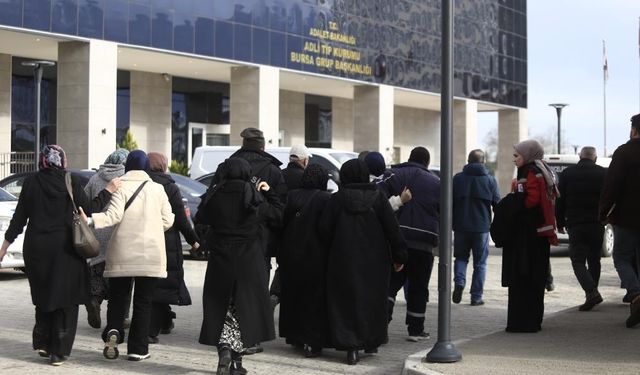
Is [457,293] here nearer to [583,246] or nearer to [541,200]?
[583,246]

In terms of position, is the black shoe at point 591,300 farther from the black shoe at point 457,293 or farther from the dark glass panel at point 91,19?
the dark glass panel at point 91,19

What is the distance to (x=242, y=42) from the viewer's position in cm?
4022

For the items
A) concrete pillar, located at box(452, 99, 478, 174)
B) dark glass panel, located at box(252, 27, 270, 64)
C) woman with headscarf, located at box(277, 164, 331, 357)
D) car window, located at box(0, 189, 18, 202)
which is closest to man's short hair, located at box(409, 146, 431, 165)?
woman with headscarf, located at box(277, 164, 331, 357)

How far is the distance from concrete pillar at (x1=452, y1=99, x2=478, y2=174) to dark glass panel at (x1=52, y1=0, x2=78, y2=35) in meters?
25.0

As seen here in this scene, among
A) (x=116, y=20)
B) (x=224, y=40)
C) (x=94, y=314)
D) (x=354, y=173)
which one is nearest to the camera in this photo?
(x=354, y=173)

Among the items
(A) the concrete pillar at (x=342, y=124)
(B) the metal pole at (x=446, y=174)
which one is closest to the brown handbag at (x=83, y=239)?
(B) the metal pole at (x=446, y=174)

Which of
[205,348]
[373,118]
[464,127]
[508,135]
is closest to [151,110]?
[373,118]

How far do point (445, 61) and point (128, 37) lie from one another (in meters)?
26.9

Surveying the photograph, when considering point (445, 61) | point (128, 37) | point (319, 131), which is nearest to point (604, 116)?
point (319, 131)

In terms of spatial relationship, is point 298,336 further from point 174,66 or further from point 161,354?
point 174,66

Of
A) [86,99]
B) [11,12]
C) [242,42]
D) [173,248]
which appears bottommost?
[173,248]

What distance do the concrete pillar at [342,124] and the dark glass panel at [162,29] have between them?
17.3 m

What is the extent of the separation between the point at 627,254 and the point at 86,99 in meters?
24.6

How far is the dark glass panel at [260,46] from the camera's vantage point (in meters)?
40.8
